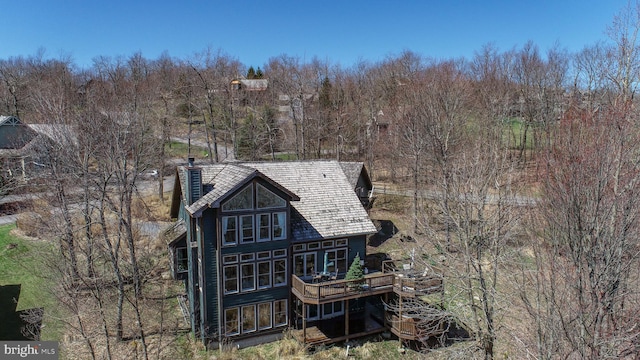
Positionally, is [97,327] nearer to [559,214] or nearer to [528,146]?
[559,214]

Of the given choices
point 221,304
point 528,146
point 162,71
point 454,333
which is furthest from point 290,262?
point 162,71

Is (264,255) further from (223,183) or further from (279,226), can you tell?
(223,183)

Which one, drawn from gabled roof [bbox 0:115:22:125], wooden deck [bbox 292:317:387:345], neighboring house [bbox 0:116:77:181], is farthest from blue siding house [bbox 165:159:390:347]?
gabled roof [bbox 0:115:22:125]

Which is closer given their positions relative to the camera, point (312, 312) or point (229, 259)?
point (229, 259)

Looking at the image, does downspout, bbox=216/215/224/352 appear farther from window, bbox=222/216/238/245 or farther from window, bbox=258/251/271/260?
window, bbox=258/251/271/260

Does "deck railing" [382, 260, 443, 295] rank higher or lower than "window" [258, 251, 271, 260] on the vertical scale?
lower

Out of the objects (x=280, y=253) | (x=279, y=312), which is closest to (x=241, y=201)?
(x=280, y=253)

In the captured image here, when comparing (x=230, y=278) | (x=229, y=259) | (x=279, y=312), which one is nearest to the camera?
(x=229, y=259)
